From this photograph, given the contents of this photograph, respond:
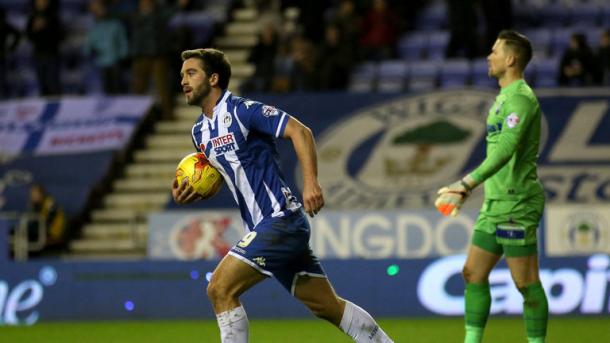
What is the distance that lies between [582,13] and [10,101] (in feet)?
25.9

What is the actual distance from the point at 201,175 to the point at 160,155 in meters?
10.6

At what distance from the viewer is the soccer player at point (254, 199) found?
712 centimetres

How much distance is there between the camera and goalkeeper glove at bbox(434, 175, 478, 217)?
7.44 metres

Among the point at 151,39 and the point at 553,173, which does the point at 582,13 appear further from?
the point at 151,39

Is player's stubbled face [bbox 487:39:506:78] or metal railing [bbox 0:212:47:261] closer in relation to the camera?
player's stubbled face [bbox 487:39:506:78]

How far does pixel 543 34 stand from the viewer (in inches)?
699

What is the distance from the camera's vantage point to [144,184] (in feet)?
58.3

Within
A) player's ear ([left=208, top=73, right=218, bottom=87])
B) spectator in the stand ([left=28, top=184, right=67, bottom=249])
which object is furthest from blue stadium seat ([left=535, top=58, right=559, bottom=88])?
player's ear ([left=208, top=73, right=218, bottom=87])

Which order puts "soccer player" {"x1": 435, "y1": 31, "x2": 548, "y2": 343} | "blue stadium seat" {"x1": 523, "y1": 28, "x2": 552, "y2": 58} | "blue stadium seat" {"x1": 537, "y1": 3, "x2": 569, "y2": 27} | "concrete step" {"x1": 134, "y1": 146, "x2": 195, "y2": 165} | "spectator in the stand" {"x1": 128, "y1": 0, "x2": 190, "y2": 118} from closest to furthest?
1. "soccer player" {"x1": 435, "y1": 31, "x2": 548, "y2": 343}
2. "blue stadium seat" {"x1": 523, "y1": 28, "x2": 552, "y2": 58}
3. "spectator in the stand" {"x1": 128, "y1": 0, "x2": 190, "y2": 118}
4. "concrete step" {"x1": 134, "y1": 146, "x2": 195, "y2": 165}
5. "blue stadium seat" {"x1": 537, "y1": 3, "x2": 569, "y2": 27}

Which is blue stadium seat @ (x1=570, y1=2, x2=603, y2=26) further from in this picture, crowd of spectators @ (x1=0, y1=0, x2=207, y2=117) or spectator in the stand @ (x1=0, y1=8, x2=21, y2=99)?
spectator in the stand @ (x1=0, y1=8, x2=21, y2=99)

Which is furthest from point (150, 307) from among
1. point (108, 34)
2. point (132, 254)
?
point (108, 34)

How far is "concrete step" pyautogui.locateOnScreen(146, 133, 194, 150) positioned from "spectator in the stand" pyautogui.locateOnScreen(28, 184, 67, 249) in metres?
2.18

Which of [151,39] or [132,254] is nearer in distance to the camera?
[132,254]

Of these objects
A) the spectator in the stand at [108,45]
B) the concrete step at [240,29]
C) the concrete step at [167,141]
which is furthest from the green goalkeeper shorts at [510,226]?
the concrete step at [240,29]
